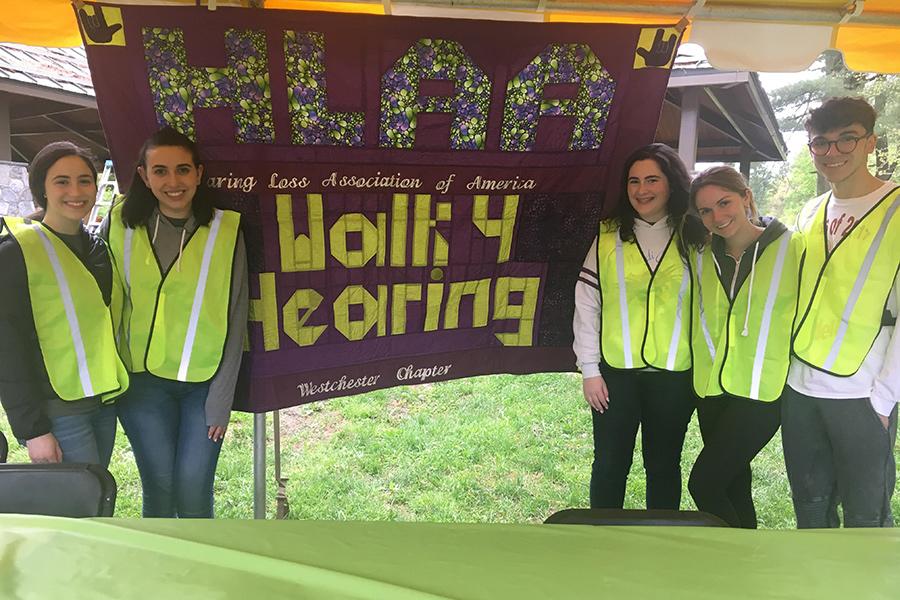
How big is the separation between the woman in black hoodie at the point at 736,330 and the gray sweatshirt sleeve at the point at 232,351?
5.17 ft

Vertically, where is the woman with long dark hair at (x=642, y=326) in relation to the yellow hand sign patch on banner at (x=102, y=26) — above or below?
below

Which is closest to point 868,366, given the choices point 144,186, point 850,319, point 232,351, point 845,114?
point 850,319

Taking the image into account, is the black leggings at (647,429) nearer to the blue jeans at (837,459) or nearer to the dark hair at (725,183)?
the blue jeans at (837,459)

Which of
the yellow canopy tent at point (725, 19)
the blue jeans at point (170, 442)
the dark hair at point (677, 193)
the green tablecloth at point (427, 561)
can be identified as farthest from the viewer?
the dark hair at point (677, 193)

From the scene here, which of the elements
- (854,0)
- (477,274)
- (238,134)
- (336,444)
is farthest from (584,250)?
(336,444)

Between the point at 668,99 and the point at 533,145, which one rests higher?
the point at 668,99

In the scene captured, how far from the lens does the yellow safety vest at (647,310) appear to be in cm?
207

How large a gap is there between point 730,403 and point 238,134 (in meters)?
1.95

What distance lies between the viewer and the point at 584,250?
2.29 meters

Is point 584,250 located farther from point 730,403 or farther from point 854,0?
point 854,0

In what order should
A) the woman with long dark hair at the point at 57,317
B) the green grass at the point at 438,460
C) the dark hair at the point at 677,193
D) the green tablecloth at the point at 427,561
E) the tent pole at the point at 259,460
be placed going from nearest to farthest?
the green tablecloth at the point at 427,561 < the woman with long dark hair at the point at 57,317 < the dark hair at the point at 677,193 < the tent pole at the point at 259,460 < the green grass at the point at 438,460

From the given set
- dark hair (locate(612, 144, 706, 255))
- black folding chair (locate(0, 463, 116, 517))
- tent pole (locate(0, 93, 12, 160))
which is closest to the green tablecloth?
black folding chair (locate(0, 463, 116, 517))

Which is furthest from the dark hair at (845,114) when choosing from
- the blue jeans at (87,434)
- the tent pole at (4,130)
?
the tent pole at (4,130)

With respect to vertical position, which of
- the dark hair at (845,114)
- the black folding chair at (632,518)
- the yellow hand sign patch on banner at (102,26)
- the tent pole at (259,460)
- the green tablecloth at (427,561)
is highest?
the yellow hand sign patch on banner at (102,26)
